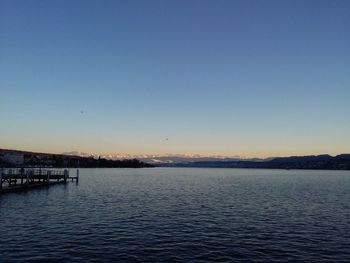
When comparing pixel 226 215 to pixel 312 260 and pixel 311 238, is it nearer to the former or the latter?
pixel 311 238

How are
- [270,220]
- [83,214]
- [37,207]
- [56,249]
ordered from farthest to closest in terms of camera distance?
[37,207], [83,214], [270,220], [56,249]

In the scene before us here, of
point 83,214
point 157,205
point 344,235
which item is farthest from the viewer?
point 157,205

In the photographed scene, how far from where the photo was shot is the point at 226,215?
48.0 meters

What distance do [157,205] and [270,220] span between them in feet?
66.5

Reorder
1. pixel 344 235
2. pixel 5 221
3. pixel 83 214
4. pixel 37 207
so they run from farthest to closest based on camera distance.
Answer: pixel 37 207, pixel 83 214, pixel 5 221, pixel 344 235

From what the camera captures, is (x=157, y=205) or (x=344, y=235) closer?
(x=344, y=235)

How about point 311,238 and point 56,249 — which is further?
point 311,238

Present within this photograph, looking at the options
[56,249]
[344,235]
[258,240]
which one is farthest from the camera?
[344,235]

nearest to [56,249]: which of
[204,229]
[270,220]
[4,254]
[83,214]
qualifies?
[4,254]

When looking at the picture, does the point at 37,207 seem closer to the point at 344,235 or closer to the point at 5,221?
the point at 5,221

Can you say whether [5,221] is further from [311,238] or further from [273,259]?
[311,238]

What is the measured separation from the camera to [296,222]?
143 feet

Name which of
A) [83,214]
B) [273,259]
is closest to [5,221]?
[83,214]

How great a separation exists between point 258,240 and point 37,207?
35366 millimetres
